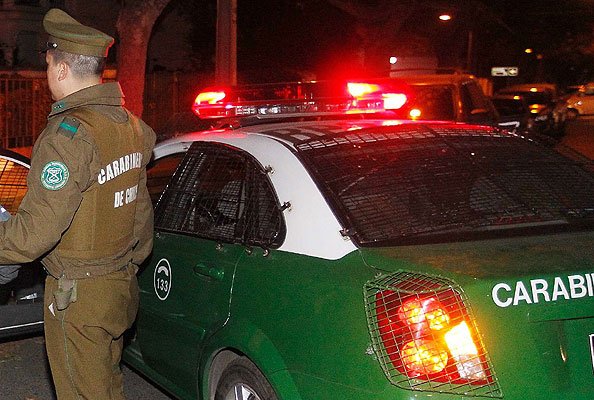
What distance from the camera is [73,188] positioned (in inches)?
129

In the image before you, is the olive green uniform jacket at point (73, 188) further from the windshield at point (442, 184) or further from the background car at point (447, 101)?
the background car at point (447, 101)

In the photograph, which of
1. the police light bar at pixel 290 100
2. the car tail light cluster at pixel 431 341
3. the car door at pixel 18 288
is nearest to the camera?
the car tail light cluster at pixel 431 341

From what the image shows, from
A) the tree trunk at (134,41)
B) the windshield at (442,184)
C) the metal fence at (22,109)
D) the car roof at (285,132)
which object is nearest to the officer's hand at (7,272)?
the car roof at (285,132)

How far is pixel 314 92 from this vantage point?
5559mm

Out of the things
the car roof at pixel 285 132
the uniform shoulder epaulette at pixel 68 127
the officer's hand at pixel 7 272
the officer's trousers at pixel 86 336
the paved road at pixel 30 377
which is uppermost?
the uniform shoulder epaulette at pixel 68 127

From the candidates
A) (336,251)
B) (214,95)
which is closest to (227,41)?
(214,95)

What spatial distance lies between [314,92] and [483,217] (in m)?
2.16

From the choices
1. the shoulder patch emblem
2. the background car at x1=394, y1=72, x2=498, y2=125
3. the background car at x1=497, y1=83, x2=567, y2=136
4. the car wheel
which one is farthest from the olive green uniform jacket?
the background car at x1=497, y1=83, x2=567, y2=136

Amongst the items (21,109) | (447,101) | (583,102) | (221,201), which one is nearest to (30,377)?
(221,201)

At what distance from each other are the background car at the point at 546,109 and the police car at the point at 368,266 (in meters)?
14.7

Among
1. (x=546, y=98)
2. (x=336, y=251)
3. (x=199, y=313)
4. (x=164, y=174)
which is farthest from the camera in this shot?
(x=546, y=98)

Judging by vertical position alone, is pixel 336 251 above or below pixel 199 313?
above

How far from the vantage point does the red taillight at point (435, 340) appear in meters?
2.91

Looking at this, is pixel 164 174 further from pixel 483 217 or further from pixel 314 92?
pixel 483 217
